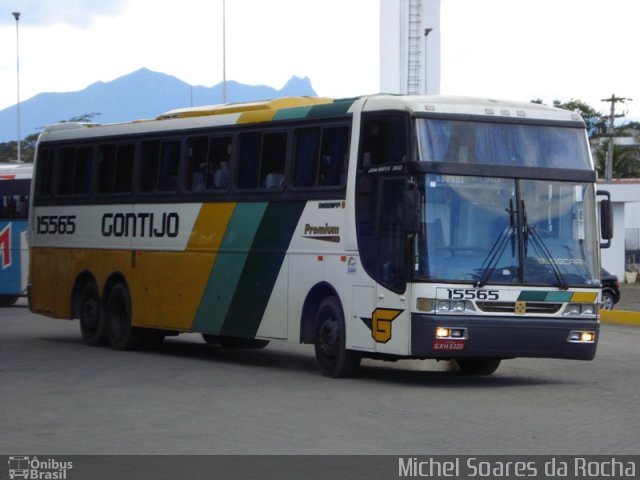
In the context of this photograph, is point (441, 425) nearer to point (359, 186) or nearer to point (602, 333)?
point (359, 186)

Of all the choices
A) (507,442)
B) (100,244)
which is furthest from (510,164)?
(100,244)

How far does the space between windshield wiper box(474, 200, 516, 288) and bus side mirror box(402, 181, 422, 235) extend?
90 cm

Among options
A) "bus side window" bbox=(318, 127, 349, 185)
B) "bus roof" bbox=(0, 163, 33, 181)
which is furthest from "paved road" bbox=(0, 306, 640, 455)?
"bus roof" bbox=(0, 163, 33, 181)

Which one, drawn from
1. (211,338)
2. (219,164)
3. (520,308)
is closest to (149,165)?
(219,164)

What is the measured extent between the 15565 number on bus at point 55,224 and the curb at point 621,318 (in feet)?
40.2

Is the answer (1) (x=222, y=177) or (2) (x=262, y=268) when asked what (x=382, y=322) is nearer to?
(2) (x=262, y=268)

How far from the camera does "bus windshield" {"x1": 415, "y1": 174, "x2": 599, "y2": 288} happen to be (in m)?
15.7

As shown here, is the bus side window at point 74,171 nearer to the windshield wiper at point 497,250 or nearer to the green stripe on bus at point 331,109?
the green stripe on bus at point 331,109

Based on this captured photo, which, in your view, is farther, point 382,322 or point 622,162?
point 622,162

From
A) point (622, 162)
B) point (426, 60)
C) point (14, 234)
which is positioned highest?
point (426, 60)

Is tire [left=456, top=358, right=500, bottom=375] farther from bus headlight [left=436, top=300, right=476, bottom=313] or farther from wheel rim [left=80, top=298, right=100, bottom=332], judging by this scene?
wheel rim [left=80, top=298, right=100, bottom=332]

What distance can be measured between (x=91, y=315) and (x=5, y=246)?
43.9 ft

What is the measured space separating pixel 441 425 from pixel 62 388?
5.23 meters
